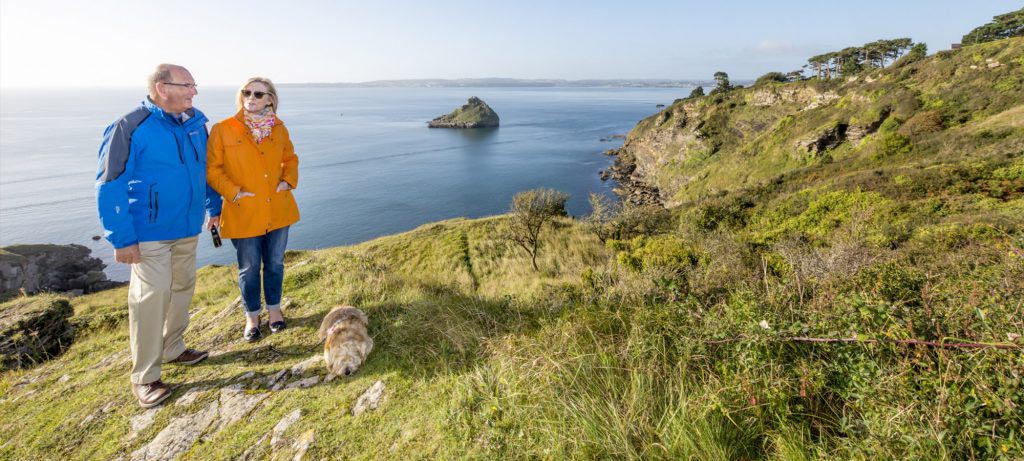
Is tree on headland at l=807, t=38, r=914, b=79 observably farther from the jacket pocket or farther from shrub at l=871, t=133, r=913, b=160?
the jacket pocket

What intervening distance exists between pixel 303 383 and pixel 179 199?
2.07 metres

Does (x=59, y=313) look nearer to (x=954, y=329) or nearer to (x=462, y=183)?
(x=954, y=329)

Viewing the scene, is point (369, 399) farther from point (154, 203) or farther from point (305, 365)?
point (154, 203)

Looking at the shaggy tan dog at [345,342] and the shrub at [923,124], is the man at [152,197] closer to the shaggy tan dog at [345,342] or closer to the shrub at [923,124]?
the shaggy tan dog at [345,342]

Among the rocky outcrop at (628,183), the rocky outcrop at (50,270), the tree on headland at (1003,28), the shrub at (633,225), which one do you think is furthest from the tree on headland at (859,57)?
the rocky outcrop at (50,270)

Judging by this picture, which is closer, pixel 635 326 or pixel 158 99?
pixel 635 326

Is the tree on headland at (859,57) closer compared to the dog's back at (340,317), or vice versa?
the dog's back at (340,317)

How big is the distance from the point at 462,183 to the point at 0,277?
165 feet

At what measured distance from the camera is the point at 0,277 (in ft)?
115

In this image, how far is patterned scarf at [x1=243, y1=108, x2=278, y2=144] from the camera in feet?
13.7

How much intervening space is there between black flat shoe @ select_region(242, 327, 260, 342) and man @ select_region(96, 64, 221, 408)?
0.85 metres

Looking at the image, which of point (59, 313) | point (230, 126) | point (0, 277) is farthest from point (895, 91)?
point (0, 277)

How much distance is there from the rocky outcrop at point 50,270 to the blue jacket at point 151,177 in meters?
47.0

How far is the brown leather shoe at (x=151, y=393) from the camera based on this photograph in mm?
3465
